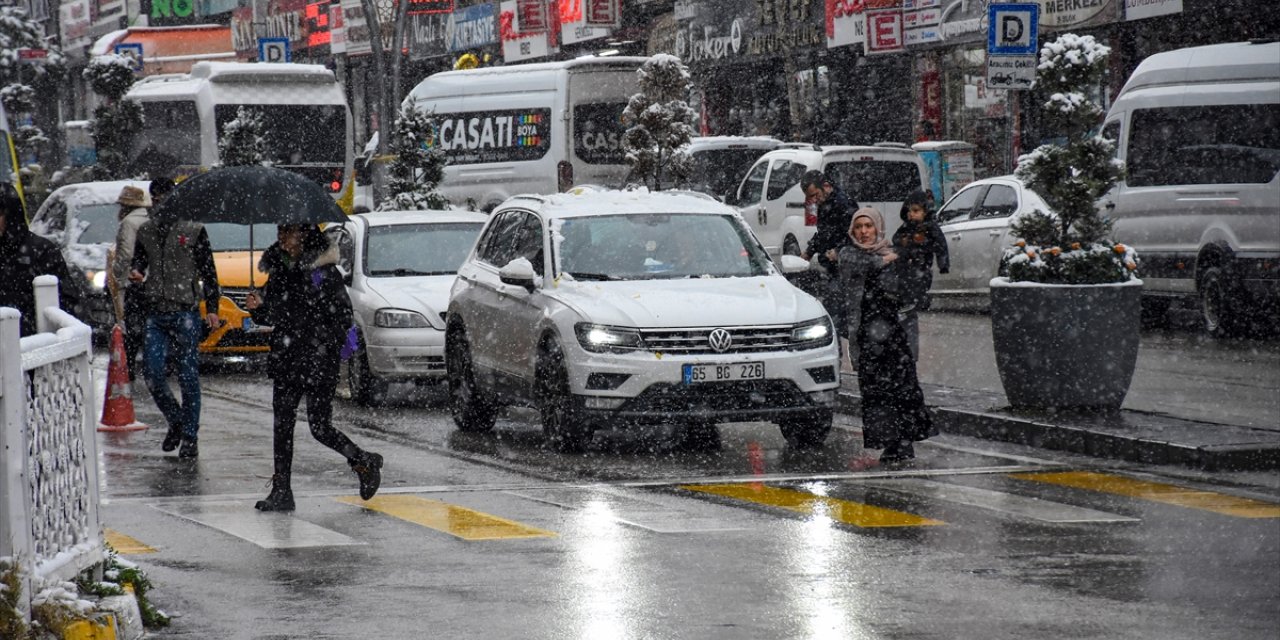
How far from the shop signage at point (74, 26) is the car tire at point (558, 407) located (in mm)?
67987

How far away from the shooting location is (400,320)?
56.8ft

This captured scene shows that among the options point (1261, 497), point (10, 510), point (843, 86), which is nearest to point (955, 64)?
point (843, 86)

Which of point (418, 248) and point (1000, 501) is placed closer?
point (1000, 501)

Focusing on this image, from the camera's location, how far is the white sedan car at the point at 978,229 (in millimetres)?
24156

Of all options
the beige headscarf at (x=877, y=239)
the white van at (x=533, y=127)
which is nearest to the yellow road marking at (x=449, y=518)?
the beige headscarf at (x=877, y=239)

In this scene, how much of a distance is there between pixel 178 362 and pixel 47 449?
7074 millimetres

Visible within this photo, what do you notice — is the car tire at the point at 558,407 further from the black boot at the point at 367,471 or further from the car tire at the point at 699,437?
the black boot at the point at 367,471

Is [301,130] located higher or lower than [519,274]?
higher

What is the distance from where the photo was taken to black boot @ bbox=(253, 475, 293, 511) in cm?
1114

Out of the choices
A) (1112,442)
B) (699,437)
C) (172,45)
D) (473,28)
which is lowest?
(699,437)

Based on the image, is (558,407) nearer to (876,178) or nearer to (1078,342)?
(1078,342)

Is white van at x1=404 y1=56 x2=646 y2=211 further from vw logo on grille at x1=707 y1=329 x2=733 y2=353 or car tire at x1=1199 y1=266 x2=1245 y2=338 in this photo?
vw logo on grille at x1=707 y1=329 x2=733 y2=353

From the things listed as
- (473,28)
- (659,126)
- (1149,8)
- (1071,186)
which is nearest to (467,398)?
(1071,186)

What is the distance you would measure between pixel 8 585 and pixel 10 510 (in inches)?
8.9
